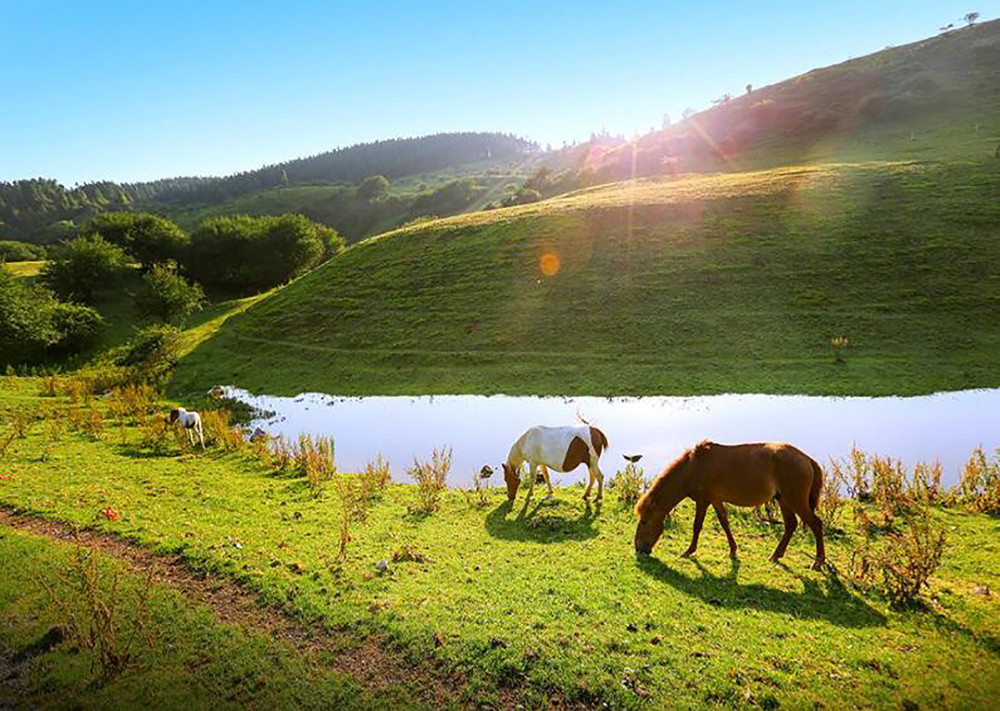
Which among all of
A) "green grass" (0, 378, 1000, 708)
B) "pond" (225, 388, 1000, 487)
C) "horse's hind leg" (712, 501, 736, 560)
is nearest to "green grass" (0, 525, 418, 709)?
"green grass" (0, 378, 1000, 708)

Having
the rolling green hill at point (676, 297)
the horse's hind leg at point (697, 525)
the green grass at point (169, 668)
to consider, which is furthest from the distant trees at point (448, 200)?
the green grass at point (169, 668)

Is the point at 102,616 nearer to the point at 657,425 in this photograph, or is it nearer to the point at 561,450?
the point at 561,450

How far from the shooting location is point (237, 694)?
24.7ft

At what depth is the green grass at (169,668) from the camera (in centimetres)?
743

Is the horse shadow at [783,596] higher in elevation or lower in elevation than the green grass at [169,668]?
lower

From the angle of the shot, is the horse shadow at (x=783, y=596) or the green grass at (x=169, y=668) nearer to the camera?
the green grass at (x=169, y=668)

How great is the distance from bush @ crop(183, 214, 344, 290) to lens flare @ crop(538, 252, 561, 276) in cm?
4118

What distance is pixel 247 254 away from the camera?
7156 cm

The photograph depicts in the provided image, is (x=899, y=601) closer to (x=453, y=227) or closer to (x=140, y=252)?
(x=453, y=227)

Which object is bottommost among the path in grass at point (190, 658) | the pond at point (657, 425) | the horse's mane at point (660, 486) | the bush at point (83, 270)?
the pond at point (657, 425)

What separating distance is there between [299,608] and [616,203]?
1997 inches

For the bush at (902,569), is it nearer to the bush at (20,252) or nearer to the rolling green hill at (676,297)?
the rolling green hill at (676,297)

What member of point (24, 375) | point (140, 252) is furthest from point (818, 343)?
point (140, 252)

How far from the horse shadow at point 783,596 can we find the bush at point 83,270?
6783cm
